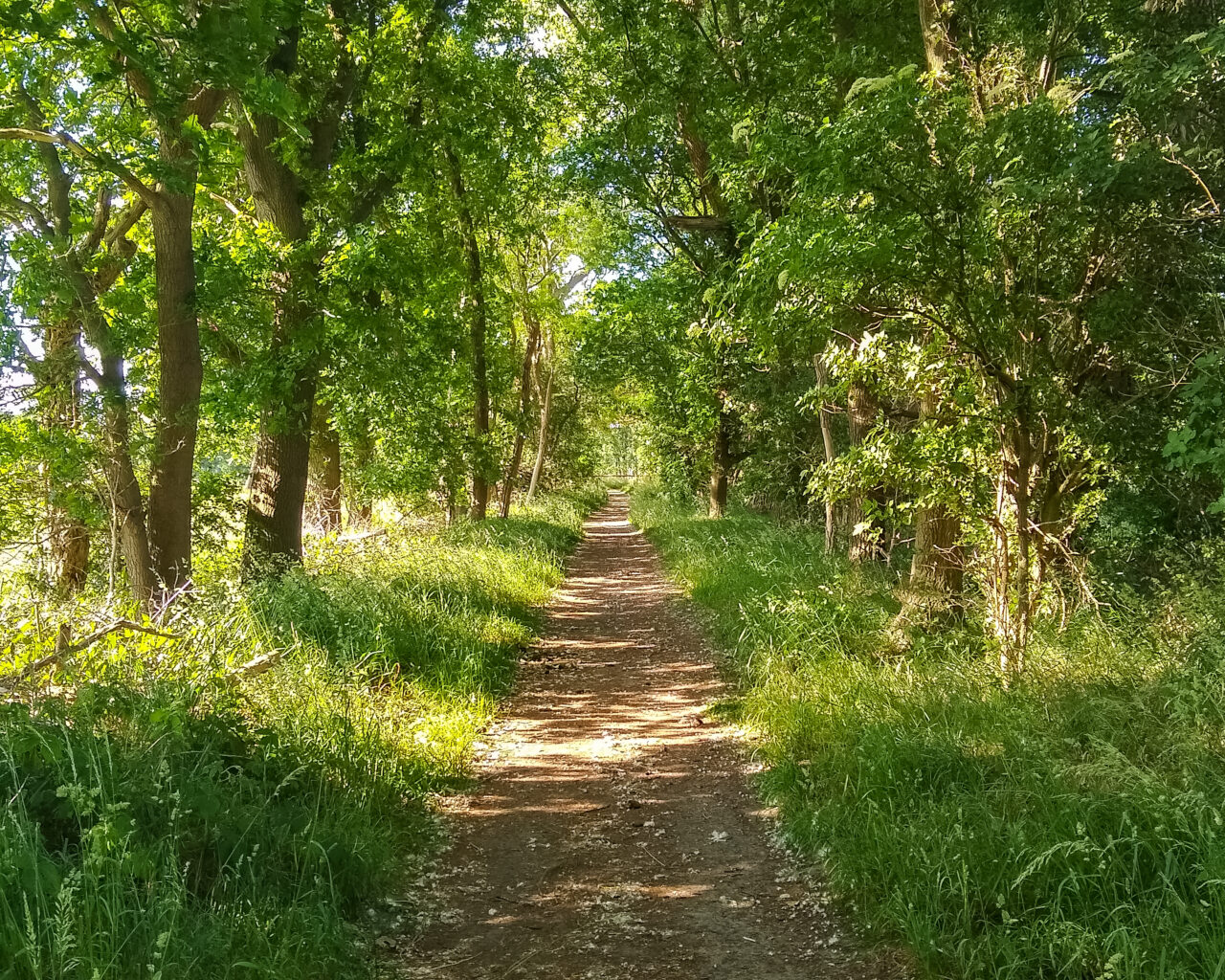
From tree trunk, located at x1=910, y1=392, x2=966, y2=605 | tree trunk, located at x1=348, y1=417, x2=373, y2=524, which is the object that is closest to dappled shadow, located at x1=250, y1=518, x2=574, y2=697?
tree trunk, located at x1=910, y1=392, x2=966, y2=605

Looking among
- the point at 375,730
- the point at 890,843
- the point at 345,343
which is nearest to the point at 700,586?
the point at 345,343

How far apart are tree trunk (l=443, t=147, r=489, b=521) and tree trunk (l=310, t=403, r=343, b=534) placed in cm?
281

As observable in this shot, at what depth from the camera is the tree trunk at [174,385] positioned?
760 centimetres

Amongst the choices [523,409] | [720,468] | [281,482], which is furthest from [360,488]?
[281,482]

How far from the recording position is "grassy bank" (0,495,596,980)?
2875mm

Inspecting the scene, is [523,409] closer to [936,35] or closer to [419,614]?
[419,614]

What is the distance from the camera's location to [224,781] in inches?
162

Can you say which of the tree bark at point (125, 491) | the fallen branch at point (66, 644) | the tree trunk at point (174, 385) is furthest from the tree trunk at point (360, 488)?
the fallen branch at point (66, 644)

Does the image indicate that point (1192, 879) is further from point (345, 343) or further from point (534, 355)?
point (534, 355)

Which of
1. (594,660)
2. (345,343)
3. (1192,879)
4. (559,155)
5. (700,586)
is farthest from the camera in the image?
(559,155)

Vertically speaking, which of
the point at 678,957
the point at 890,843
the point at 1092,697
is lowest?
the point at 678,957

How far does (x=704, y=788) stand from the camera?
220 inches

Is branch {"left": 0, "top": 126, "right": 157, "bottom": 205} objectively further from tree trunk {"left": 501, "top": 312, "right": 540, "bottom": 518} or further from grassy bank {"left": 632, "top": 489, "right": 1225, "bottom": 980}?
tree trunk {"left": 501, "top": 312, "right": 540, "bottom": 518}

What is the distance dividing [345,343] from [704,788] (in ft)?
23.6
